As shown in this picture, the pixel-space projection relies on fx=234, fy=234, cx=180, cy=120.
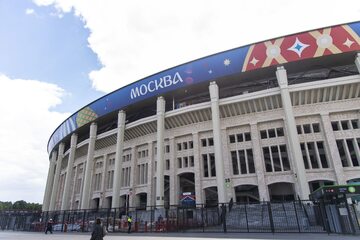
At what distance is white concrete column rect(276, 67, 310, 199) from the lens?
26672 millimetres

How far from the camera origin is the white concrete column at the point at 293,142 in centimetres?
2667

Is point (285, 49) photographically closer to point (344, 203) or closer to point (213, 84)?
point (213, 84)

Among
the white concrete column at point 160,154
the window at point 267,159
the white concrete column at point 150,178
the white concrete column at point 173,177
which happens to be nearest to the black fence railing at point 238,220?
the white concrete column at point 160,154

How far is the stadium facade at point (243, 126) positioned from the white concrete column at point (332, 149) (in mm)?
113

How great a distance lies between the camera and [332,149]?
28875 millimetres

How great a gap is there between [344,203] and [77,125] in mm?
47544

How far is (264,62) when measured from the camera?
31234 mm

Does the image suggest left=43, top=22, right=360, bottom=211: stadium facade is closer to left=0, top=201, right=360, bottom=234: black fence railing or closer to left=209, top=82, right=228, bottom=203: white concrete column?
left=209, top=82, right=228, bottom=203: white concrete column

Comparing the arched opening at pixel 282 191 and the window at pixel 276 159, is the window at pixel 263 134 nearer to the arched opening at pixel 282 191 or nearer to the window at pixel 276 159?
the window at pixel 276 159

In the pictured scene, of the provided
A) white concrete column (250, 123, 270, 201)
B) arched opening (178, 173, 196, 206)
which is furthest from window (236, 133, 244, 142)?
→ arched opening (178, 173, 196, 206)

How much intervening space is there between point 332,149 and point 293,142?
5.25 m

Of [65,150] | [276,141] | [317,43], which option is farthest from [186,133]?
[65,150]

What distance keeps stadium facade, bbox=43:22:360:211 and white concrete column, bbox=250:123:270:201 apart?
0.13m

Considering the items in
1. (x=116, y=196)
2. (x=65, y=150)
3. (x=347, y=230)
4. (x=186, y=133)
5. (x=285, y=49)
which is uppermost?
(x=285, y=49)
